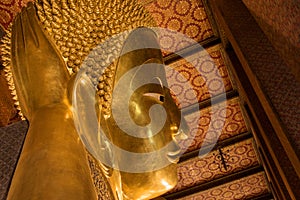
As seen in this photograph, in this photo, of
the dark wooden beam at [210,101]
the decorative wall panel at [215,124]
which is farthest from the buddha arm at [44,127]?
the decorative wall panel at [215,124]

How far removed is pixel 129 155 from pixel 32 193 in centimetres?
42

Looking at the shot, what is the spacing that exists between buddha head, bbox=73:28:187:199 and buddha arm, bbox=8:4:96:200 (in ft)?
0.21

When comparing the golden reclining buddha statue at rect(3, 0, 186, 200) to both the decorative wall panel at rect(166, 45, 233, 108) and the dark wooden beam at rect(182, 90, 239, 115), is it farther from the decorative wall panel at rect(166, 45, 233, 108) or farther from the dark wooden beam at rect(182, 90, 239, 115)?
the dark wooden beam at rect(182, 90, 239, 115)

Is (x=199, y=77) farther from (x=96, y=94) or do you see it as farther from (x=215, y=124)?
(x=96, y=94)

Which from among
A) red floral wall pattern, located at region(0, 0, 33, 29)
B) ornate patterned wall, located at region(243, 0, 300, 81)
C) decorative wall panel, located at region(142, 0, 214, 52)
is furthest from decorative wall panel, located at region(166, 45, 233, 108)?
ornate patterned wall, located at region(243, 0, 300, 81)

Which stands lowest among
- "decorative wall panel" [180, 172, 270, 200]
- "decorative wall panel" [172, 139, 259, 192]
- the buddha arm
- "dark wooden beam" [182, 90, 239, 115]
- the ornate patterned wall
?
the buddha arm

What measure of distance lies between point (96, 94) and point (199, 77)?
3035 mm

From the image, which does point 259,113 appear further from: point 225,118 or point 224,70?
point 225,118

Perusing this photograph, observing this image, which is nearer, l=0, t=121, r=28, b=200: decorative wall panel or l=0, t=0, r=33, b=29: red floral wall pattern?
l=0, t=121, r=28, b=200: decorative wall panel

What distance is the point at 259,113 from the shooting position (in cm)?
281

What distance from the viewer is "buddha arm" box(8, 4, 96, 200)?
0.65 metres

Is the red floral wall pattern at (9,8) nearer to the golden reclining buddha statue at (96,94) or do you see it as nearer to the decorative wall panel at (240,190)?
the golden reclining buddha statue at (96,94)

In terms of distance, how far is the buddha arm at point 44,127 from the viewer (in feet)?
2.13

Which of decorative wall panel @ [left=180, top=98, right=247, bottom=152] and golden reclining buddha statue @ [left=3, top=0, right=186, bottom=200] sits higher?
decorative wall panel @ [left=180, top=98, right=247, bottom=152]
